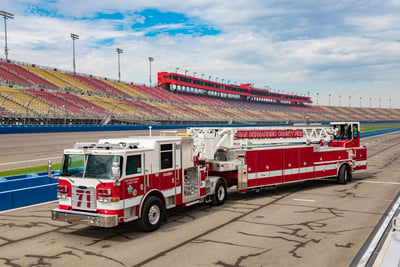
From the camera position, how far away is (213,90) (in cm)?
11888

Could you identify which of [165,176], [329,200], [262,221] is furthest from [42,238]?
[329,200]

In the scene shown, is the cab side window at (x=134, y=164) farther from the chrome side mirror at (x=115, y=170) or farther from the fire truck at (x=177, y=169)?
the chrome side mirror at (x=115, y=170)

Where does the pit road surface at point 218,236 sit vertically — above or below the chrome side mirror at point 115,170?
below

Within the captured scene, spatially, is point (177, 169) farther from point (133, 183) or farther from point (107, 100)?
point (107, 100)

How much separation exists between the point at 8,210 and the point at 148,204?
225 inches

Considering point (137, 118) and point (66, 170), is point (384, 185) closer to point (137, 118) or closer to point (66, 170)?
point (66, 170)

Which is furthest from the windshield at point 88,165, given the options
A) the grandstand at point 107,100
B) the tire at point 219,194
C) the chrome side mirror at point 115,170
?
the grandstand at point 107,100

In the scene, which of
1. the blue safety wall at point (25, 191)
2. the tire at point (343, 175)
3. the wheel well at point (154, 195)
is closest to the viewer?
the wheel well at point (154, 195)

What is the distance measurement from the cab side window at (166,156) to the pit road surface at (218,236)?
5.59 feet

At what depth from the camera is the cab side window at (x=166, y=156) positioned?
1022 cm

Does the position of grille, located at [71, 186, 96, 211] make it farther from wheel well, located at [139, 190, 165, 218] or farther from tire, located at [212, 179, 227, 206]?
tire, located at [212, 179, 227, 206]

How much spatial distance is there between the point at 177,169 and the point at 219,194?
2.87m

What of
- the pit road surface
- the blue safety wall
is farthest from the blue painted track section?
the pit road surface

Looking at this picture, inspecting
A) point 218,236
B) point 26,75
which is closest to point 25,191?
point 218,236
